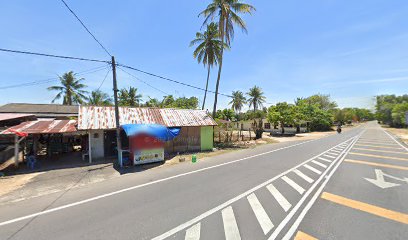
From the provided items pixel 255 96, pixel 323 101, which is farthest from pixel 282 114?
pixel 323 101

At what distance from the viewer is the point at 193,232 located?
5078 mm

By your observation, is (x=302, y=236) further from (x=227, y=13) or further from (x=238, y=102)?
(x=238, y=102)

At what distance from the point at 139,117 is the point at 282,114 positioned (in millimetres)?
31687

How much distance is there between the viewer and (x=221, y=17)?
23.3 meters

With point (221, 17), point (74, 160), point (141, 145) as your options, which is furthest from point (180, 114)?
point (221, 17)

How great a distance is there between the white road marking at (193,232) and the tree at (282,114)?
122 feet

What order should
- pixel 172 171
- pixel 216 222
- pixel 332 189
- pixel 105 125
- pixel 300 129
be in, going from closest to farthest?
pixel 216 222 → pixel 332 189 → pixel 172 171 → pixel 105 125 → pixel 300 129

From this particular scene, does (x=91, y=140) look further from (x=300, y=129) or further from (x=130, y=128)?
(x=300, y=129)

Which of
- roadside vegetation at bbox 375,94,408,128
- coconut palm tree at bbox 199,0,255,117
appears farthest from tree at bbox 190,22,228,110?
roadside vegetation at bbox 375,94,408,128

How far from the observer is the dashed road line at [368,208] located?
581 centimetres

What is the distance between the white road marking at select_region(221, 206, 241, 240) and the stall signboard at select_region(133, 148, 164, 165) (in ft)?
29.1

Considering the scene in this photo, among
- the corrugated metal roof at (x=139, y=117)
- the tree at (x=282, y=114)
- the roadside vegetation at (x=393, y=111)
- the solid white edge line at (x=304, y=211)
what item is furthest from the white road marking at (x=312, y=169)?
the roadside vegetation at (x=393, y=111)

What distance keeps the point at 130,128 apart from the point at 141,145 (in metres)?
1.42

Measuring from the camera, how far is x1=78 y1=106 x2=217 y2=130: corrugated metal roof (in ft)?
49.0
